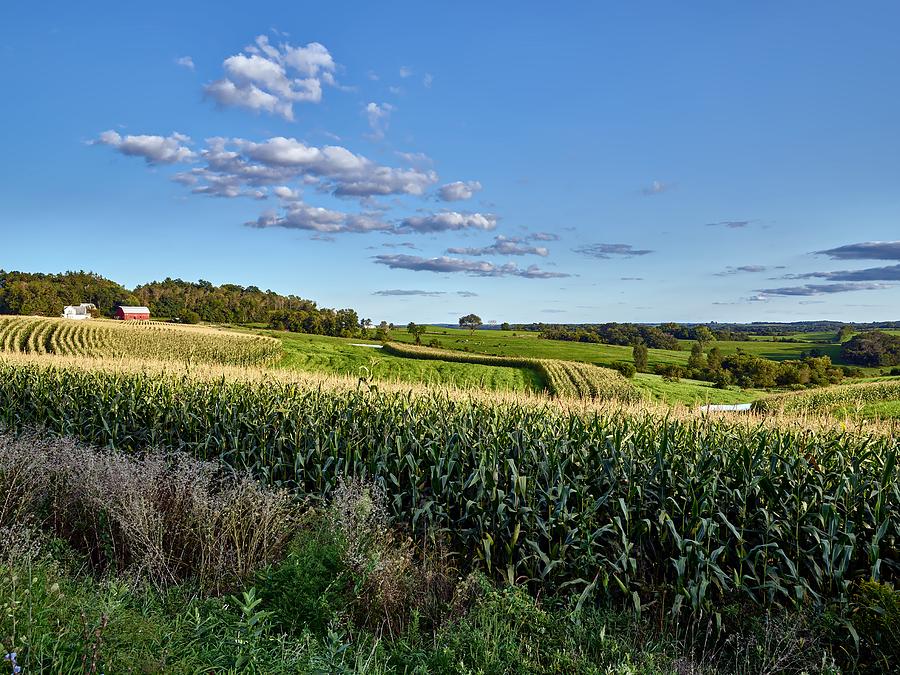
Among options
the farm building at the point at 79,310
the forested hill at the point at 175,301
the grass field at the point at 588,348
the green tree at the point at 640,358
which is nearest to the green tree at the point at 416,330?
the grass field at the point at 588,348

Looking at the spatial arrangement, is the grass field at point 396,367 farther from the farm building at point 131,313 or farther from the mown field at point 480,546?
the farm building at point 131,313

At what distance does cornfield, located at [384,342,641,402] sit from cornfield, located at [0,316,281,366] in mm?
13492

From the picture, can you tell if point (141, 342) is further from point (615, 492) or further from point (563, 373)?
point (615, 492)

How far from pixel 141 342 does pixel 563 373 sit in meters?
33.7

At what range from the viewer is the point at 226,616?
4375 mm

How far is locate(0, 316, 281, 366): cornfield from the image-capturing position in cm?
4194

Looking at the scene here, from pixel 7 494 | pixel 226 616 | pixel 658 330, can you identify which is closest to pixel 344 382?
pixel 7 494

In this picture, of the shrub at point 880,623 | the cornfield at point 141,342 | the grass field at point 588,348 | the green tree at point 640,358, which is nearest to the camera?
the shrub at point 880,623

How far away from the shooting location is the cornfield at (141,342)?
41938mm

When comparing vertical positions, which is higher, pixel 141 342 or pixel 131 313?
pixel 131 313

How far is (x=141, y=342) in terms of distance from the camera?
148ft

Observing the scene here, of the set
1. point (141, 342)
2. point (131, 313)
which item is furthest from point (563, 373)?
point (131, 313)

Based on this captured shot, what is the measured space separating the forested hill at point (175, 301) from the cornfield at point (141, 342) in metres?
33.4

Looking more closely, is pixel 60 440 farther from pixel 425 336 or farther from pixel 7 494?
pixel 425 336
